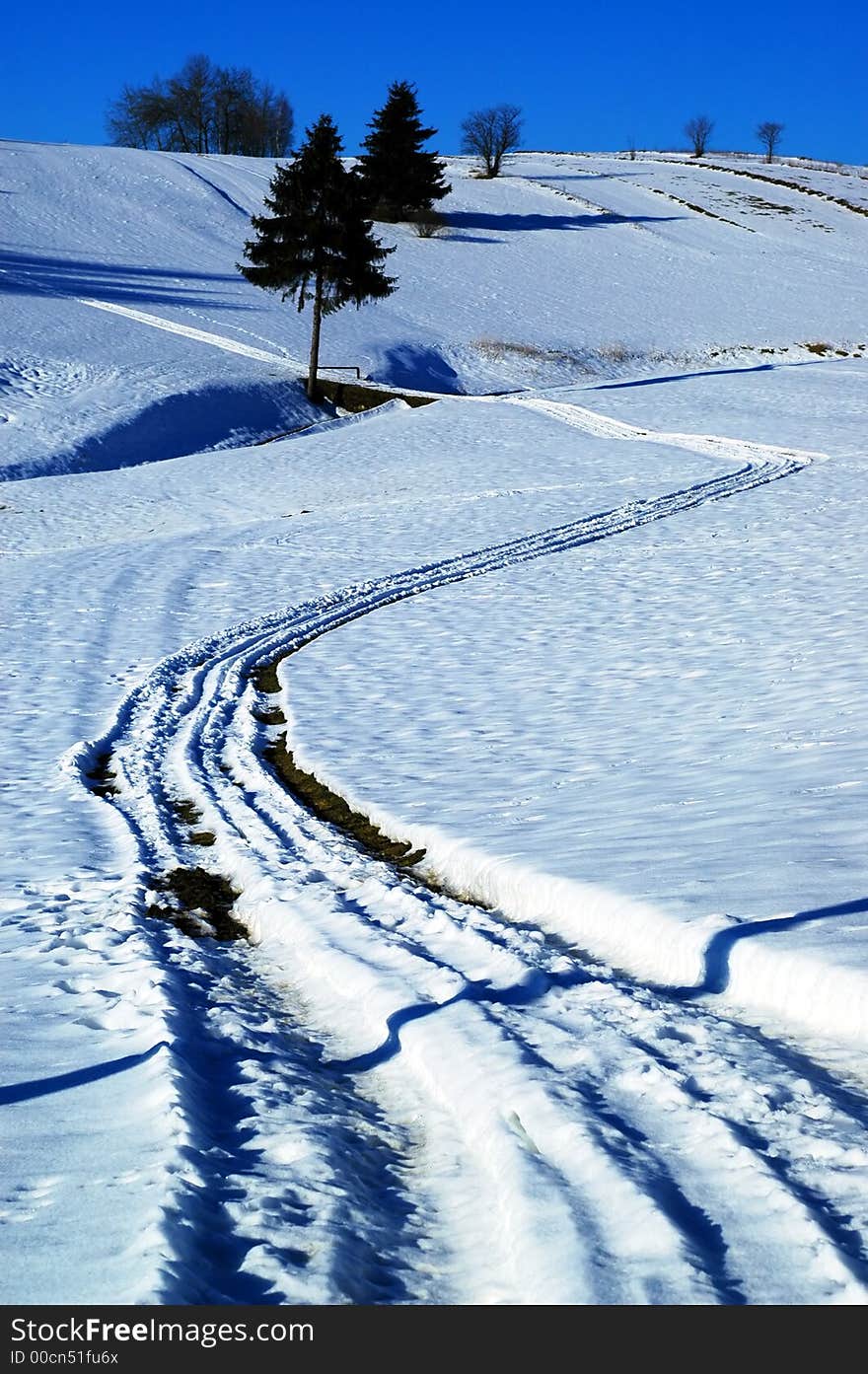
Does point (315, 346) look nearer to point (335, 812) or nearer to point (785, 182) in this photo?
point (335, 812)

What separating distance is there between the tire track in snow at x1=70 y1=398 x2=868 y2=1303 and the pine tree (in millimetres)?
58639

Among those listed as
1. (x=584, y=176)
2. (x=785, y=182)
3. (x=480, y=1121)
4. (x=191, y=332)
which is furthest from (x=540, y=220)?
(x=480, y=1121)

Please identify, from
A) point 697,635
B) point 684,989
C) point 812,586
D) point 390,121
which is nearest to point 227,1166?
point 684,989

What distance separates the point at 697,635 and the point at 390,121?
5423 centimetres

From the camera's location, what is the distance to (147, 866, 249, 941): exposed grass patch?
611cm

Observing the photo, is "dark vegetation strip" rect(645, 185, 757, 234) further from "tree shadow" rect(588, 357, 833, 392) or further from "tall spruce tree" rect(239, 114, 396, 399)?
"tall spruce tree" rect(239, 114, 396, 399)

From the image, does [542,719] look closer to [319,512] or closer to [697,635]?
[697,635]

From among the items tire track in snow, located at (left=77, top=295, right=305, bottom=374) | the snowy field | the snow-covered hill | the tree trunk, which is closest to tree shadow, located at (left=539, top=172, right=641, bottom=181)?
the snow-covered hill

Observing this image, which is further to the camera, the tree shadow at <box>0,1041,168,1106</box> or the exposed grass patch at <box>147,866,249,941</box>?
the exposed grass patch at <box>147,866,249,941</box>

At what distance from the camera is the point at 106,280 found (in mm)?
44812

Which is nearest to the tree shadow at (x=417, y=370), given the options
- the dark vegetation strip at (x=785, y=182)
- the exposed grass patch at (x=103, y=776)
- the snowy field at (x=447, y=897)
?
the snowy field at (x=447, y=897)

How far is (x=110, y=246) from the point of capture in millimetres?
49188

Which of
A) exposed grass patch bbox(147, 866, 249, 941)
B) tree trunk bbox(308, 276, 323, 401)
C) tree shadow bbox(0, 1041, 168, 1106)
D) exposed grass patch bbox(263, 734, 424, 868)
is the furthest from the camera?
tree trunk bbox(308, 276, 323, 401)

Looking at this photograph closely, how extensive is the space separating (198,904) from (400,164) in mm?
60148
